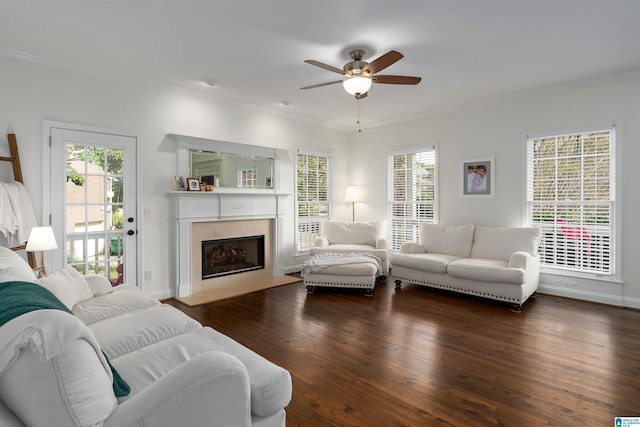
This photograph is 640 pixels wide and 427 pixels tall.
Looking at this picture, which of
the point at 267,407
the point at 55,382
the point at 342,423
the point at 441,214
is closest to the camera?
the point at 55,382

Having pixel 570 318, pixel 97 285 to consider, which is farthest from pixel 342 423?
pixel 570 318

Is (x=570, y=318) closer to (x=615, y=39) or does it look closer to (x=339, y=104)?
(x=615, y=39)

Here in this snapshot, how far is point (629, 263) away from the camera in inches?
158

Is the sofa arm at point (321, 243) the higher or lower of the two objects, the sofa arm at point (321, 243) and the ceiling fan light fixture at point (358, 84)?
the lower

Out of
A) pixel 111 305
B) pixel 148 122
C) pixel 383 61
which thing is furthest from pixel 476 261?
pixel 148 122

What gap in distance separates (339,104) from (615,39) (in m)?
3.11

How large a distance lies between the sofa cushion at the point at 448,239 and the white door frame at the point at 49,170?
3.87 metres

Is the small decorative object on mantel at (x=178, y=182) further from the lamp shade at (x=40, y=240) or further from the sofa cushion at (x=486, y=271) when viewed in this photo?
the sofa cushion at (x=486, y=271)

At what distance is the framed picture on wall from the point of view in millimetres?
5027

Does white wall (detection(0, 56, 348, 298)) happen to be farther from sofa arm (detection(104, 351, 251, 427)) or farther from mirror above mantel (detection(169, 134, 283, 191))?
sofa arm (detection(104, 351, 251, 427))

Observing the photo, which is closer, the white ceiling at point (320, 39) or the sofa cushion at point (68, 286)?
the sofa cushion at point (68, 286)

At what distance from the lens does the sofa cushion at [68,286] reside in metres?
2.32

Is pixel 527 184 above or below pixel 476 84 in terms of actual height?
below

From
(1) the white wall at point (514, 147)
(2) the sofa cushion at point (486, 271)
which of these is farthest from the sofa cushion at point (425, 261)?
(1) the white wall at point (514, 147)
